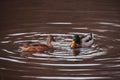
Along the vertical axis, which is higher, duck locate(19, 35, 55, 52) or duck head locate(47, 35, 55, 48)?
duck head locate(47, 35, 55, 48)

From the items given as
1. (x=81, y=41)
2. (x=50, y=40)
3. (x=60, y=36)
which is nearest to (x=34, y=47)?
(x=50, y=40)

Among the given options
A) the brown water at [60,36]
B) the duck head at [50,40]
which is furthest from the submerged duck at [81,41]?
the duck head at [50,40]

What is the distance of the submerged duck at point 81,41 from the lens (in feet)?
30.0

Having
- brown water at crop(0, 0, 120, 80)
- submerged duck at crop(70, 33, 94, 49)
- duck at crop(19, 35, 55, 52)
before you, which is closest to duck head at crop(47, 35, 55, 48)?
duck at crop(19, 35, 55, 52)

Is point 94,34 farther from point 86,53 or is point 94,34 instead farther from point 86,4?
point 86,4

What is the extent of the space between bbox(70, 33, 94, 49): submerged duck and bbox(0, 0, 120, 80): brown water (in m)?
0.12

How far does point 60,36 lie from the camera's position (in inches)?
389

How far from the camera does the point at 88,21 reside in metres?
11.8

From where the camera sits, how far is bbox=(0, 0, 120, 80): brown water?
301 inches

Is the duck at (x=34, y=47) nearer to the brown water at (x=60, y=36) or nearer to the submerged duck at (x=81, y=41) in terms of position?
the brown water at (x=60, y=36)

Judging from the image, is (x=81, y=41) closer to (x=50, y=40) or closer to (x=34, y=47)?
(x=50, y=40)

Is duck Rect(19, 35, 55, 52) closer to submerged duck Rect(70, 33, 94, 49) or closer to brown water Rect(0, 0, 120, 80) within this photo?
brown water Rect(0, 0, 120, 80)

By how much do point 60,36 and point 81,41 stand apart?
663mm

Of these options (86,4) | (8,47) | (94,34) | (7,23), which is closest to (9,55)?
(8,47)
